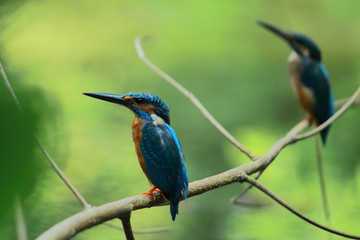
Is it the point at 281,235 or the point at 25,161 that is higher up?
the point at 25,161

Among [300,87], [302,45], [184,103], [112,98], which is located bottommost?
[184,103]

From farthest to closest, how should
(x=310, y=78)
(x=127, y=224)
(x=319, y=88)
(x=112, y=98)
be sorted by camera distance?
(x=310, y=78)
(x=319, y=88)
(x=112, y=98)
(x=127, y=224)

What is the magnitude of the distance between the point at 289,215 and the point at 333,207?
0.18 metres

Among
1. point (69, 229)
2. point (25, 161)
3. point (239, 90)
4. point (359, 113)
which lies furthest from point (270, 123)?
point (25, 161)

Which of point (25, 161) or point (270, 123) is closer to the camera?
point (25, 161)

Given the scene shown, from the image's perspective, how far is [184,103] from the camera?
3.04 metres

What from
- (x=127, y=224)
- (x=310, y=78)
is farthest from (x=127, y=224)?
(x=310, y=78)

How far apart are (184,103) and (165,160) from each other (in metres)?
2.01

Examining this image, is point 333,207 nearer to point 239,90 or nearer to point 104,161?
point 104,161

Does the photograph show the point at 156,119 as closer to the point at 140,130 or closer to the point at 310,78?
the point at 140,130

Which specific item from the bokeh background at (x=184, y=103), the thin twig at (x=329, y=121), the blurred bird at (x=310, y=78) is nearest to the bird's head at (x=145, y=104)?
the bokeh background at (x=184, y=103)

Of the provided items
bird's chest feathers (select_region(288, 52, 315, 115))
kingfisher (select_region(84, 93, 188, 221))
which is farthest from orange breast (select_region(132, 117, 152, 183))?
bird's chest feathers (select_region(288, 52, 315, 115))

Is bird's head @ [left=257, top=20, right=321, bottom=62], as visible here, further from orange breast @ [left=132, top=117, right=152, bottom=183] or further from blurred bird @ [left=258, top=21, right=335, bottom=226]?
orange breast @ [left=132, top=117, right=152, bottom=183]

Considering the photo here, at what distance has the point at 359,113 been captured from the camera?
2494mm
